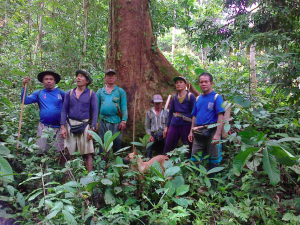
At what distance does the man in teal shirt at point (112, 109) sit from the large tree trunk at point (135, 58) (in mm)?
793

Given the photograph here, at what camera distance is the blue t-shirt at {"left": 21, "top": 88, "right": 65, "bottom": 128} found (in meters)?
4.53

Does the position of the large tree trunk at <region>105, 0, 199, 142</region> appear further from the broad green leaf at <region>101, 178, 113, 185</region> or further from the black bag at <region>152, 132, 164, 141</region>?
the broad green leaf at <region>101, 178, 113, 185</region>

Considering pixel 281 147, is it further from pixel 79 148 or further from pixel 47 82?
pixel 47 82

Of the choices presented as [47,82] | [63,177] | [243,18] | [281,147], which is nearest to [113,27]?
[47,82]

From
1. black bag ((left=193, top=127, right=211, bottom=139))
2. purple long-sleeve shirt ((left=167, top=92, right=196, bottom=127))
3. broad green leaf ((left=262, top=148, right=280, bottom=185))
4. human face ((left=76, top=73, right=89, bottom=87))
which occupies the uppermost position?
human face ((left=76, top=73, right=89, bottom=87))

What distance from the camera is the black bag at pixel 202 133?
13.3ft

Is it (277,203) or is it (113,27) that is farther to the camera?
(113,27)

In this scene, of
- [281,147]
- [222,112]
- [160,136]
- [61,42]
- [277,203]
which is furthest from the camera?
[61,42]

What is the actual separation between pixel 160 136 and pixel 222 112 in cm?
165

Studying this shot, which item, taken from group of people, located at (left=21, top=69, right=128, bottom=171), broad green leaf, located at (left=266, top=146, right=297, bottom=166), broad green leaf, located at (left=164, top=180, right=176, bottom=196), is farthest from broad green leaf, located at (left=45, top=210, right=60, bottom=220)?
broad green leaf, located at (left=266, top=146, right=297, bottom=166)

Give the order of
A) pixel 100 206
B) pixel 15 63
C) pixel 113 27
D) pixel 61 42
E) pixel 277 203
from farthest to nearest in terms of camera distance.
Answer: pixel 61 42 → pixel 15 63 → pixel 113 27 → pixel 277 203 → pixel 100 206

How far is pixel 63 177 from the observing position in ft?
12.1

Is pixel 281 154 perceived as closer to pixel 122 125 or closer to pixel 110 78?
pixel 122 125

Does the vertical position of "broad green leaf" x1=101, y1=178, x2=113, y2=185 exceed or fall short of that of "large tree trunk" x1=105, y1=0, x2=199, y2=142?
it falls short
